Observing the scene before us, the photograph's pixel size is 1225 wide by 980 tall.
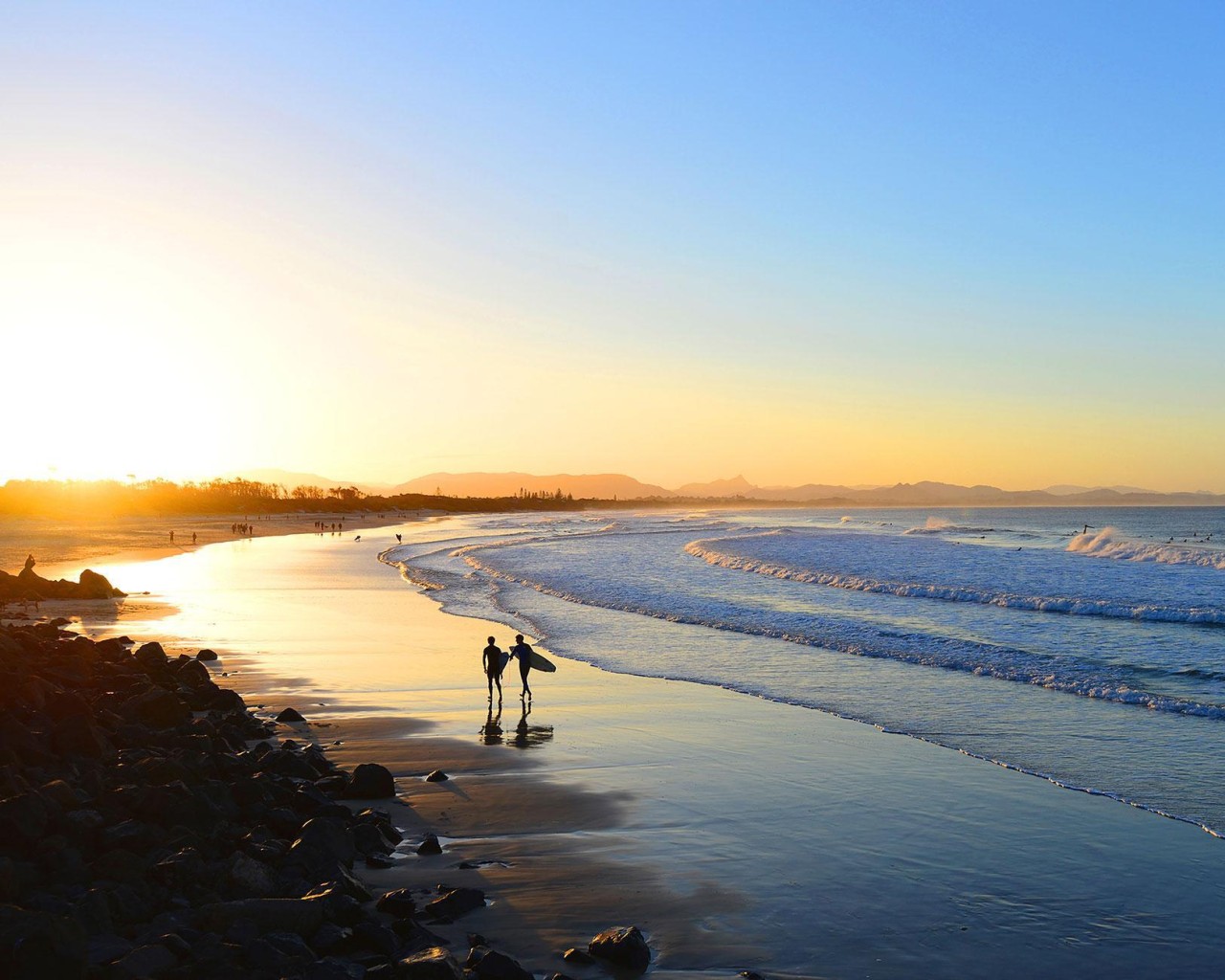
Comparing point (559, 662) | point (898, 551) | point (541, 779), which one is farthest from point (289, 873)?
point (898, 551)

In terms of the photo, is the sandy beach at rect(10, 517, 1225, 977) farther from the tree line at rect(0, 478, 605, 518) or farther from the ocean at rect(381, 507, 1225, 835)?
the tree line at rect(0, 478, 605, 518)

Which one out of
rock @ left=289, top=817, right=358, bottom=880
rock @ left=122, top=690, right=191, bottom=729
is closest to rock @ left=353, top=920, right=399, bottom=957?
rock @ left=289, top=817, right=358, bottom=880

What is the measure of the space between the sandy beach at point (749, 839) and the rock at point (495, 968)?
467 mm

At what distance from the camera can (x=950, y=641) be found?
22109 mm

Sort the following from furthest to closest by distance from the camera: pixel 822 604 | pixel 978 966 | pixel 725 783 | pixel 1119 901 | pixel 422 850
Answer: pixel 822 604
pixel 725 783
pixel 422 850
pixel 1119 901
pixel 978 966

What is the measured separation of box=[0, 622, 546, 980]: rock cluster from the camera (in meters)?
5.71

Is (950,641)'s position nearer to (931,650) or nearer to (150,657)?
(931,650)

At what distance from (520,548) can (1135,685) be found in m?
46.8

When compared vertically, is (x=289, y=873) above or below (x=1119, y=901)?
above

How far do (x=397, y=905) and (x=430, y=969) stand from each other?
1428 millimetres

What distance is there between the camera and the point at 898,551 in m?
55.9

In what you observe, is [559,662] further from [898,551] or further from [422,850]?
[898,551]

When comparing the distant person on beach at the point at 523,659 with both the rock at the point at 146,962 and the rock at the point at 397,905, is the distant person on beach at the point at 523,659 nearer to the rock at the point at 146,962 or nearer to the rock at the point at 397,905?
the rock at the point at 397,905

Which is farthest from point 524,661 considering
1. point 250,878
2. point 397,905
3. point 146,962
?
point 146,962
